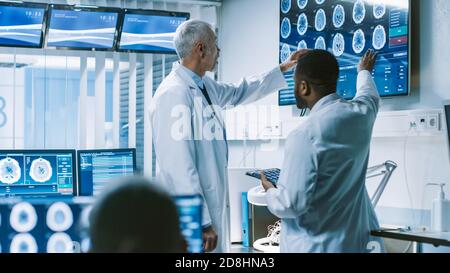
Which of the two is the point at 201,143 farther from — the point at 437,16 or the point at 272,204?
the point at 437,16

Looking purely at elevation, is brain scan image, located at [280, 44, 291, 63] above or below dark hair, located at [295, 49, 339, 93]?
above

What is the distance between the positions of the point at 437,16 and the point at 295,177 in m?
1.37

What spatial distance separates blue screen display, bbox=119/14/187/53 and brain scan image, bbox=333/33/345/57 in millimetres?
1288

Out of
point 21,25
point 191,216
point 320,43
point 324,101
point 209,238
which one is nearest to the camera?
point 191,216

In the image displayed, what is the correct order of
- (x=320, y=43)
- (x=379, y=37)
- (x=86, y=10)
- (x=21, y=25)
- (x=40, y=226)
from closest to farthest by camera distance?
(x=40, y=226), (x=379, y=37), (x=320, y=43), (x=21, y=25), (x=86, y=10)

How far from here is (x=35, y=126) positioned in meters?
4.27

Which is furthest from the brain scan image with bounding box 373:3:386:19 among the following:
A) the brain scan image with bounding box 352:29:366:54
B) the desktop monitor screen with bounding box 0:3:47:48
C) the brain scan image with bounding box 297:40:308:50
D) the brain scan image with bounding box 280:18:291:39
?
the desktop monitor screen with bounding box 0:3:47:48

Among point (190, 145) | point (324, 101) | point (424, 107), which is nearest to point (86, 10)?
point (190, 145)

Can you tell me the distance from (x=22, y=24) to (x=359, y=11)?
2.16 metres

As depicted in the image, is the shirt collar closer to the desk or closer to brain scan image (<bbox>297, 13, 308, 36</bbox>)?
the desk

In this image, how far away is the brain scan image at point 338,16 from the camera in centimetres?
326

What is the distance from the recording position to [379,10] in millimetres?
2996

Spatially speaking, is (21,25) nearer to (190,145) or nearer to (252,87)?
(252,87)

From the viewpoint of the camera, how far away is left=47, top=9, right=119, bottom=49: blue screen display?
13.2 feet
